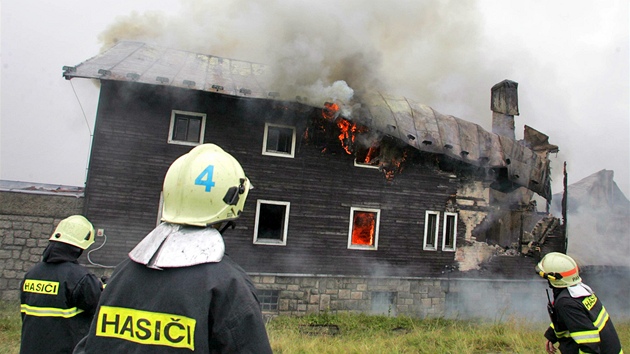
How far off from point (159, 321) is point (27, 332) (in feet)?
7.29

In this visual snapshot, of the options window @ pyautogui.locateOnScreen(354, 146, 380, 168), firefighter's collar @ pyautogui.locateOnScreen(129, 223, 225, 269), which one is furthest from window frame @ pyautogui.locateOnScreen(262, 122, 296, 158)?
firefighter's collar @ pyautogui.locateOnScreen(129, 223, 225, 269)

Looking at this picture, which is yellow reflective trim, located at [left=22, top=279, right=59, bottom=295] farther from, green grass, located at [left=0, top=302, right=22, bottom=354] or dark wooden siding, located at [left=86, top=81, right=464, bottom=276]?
dark wooden siding, located at [left=86, top=81, right=464, bottom=276]

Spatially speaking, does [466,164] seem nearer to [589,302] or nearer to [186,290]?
[589,302]

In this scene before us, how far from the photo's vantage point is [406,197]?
1328cm

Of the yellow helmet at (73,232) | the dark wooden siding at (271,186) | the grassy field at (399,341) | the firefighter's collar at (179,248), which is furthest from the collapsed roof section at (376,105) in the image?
the firefighter's collar at (179,248)

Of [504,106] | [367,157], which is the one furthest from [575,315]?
[504,106]

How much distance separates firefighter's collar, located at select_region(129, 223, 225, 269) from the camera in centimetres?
142

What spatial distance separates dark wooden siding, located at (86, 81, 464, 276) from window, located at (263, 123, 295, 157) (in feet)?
0.57

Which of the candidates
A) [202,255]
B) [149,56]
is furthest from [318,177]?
[202,255]

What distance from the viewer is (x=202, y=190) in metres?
1.58

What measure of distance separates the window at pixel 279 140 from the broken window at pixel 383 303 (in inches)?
213

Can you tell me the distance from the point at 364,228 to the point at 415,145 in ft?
10.6

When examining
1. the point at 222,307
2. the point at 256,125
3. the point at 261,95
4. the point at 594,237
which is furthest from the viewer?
the point at 594,237

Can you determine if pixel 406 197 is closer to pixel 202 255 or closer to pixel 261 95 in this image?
pixel 261 95
